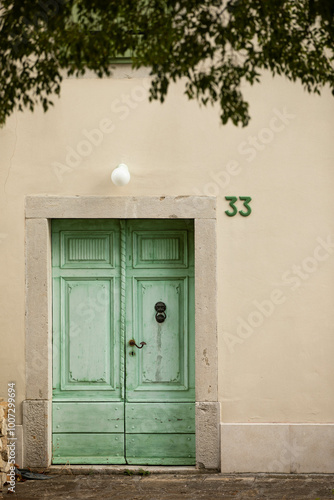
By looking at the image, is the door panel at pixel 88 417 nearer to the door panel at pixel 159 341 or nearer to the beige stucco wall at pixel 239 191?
the door panel at pixel 159 341

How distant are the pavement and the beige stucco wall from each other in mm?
525

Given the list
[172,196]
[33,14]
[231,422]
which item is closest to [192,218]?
[172,196]

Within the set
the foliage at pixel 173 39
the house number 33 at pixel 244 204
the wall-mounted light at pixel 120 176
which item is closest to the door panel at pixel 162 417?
the house number 33 at pixel 244 204

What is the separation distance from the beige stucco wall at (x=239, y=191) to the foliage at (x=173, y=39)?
1928 mm

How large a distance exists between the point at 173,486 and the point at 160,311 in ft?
5.08

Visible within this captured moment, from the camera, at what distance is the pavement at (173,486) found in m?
6.05

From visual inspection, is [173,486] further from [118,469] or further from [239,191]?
A: [239,191]

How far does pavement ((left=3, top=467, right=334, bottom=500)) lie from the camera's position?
238 inches

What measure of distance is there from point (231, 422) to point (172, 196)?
2.09 meters

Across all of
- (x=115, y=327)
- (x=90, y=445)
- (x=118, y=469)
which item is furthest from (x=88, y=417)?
(x=115, y=327)

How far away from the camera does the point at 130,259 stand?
692cm

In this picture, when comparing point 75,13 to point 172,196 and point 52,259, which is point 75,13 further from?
point 52,259

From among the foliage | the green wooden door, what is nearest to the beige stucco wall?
the green wooden door

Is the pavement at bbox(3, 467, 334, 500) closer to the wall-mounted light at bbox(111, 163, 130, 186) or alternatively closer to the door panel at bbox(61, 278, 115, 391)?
the door panel at bbox(61, 278, 115, 391)
